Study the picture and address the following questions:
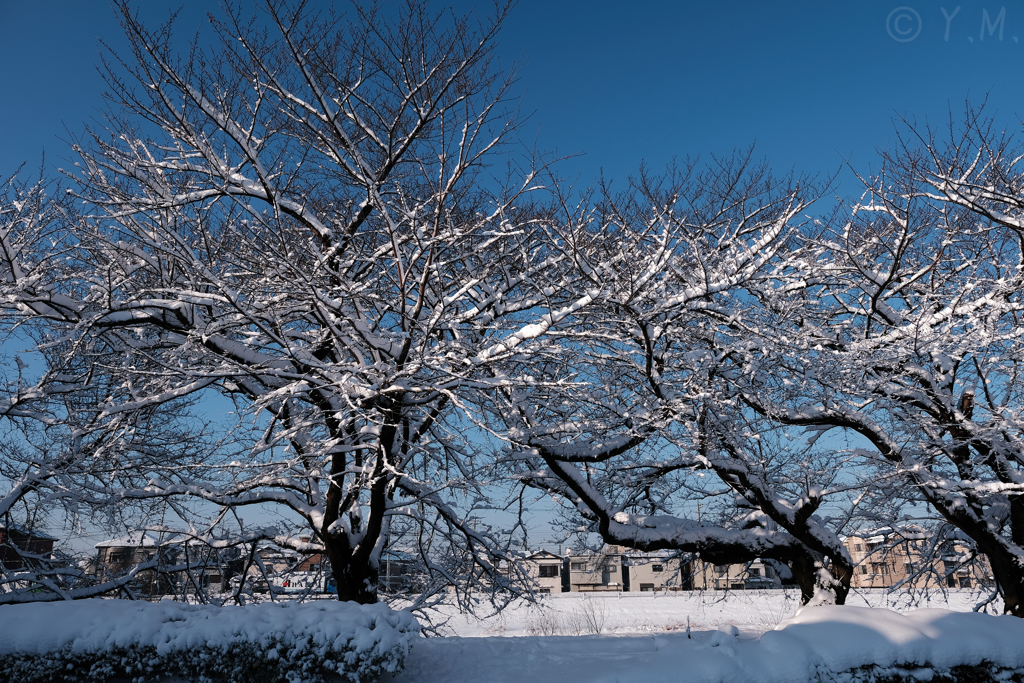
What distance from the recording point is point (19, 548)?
35.3ft

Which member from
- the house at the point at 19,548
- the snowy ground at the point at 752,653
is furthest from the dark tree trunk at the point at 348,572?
the house at the point at 19,548

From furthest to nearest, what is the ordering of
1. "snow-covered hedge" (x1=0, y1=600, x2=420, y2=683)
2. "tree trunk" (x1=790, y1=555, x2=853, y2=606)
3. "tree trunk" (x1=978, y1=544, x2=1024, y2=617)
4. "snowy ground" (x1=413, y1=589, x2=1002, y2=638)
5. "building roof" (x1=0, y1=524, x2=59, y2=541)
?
"snowy ground" (x1=413, y1=589, x2=1002, y2=638)
"building roof" (x1=0, y1=524, x2=59, y2=541)
"tree trunk" (x1=790, y1=555, x2=853, y2=606)
"tree trunk" (x1=978, y1=544, x2=1024, y2=617)
"snow-covered hedge" (x1=0, y1=600, x2=420, y2=683)

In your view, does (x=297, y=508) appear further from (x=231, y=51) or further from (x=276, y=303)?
(x=231, y=51)

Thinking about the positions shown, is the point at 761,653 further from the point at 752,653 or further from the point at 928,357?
the point at 928,357

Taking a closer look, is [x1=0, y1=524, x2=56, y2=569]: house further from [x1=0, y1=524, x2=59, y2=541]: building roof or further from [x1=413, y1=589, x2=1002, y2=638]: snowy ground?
[x1=413, y1=589, x2=1002, y2=638]: snowy ground

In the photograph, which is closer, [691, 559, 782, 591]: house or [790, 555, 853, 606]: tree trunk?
[790, 555, 853, 606]: tree trunk

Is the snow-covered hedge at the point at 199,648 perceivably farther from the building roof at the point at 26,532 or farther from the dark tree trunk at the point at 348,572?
the building roof at the point at 26,532

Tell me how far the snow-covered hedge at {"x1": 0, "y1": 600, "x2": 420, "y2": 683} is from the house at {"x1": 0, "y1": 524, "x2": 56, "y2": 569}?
19.7ft

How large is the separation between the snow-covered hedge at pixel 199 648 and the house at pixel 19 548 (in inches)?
237

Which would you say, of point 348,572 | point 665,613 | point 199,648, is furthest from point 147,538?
point 665,613

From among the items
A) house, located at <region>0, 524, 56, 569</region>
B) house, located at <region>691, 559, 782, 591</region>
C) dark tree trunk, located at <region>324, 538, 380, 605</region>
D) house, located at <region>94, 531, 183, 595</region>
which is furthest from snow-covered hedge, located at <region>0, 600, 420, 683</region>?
house, located at <region>691, 559, 782, 591</region>

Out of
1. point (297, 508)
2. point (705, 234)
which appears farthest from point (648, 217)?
point (297, 508)

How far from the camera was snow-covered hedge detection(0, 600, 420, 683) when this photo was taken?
211 inches

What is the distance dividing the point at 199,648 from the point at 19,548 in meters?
7.90
